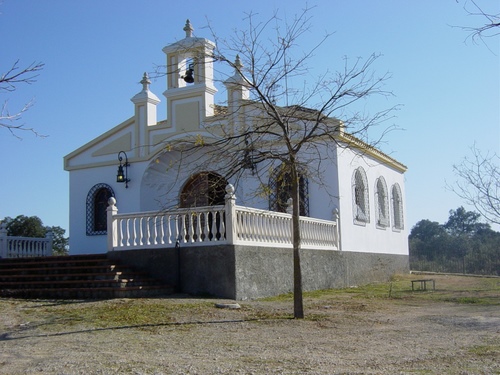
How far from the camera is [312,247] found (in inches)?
676

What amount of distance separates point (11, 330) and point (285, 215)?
25.5 feet

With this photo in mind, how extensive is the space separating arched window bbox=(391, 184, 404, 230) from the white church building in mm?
60

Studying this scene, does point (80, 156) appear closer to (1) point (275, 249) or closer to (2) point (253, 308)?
(1) point (275, 249)

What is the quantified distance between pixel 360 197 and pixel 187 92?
251 inches

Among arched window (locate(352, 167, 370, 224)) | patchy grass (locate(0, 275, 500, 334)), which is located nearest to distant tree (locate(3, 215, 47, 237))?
arched window (locate(352, 167, 370, 224))

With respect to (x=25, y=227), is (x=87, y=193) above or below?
above

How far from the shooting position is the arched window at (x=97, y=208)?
21.2 meters

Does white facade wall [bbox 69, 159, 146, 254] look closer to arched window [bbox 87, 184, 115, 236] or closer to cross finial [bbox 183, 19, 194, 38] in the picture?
arched window [bbox 87, 184, 115, 236]

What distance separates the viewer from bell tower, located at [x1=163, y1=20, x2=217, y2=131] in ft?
64.6

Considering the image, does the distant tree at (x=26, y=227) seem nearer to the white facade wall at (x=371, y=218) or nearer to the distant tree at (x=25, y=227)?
the distant tree at (x=25, y=227)

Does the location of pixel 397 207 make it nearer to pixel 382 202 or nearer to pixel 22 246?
pixel 382 202

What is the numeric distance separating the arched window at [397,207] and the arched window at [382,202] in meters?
1.30

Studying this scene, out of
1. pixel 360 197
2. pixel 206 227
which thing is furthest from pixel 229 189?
pixel 360 197

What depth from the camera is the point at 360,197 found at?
826 inches
